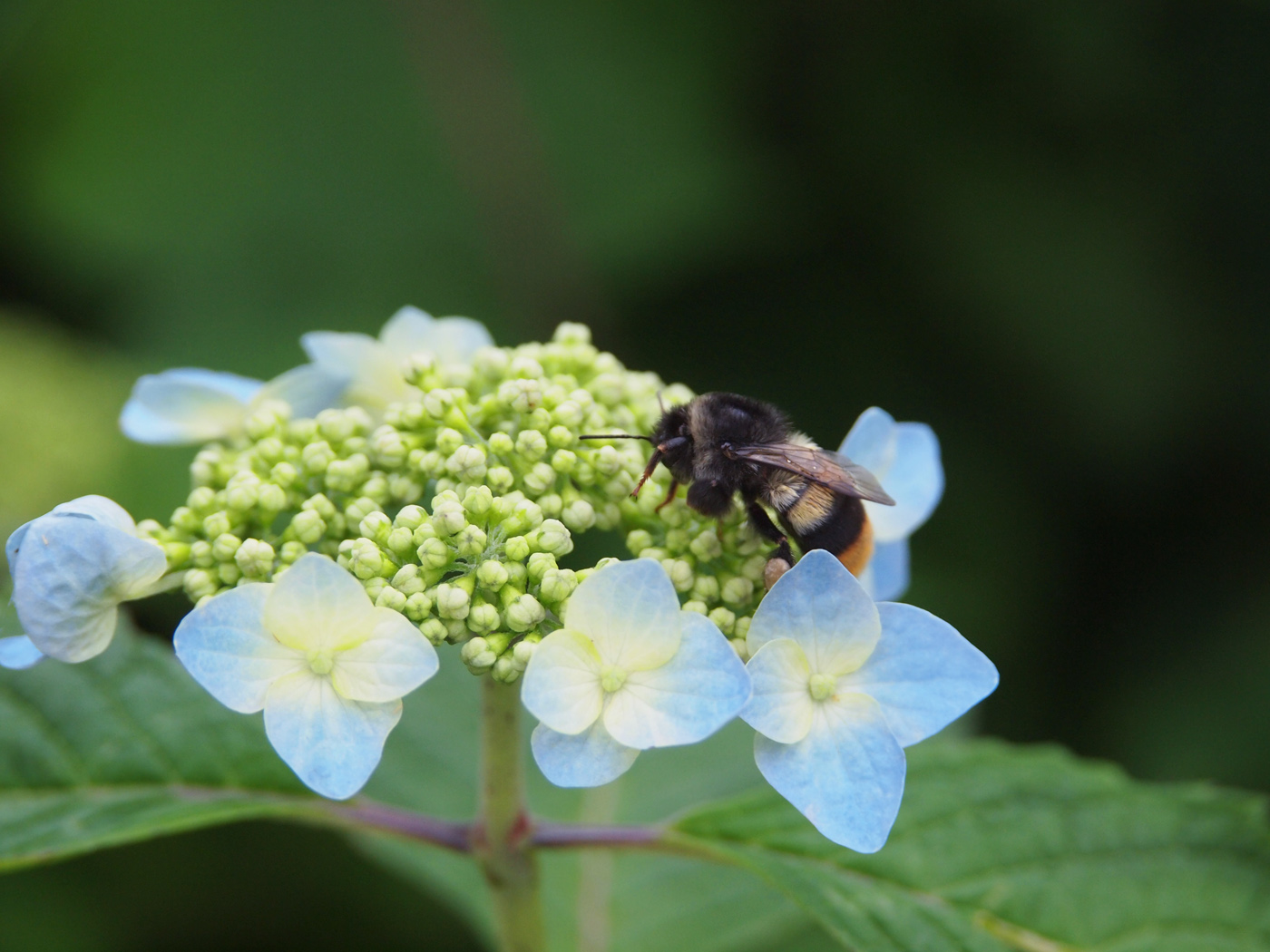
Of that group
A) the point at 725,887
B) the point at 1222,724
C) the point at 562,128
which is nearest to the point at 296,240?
the point at 562,128

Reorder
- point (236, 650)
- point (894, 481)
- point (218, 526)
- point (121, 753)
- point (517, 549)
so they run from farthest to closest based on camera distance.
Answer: point (894, 481), point (121, 753), point (218, 526), point (517, 549), point (236, 650)

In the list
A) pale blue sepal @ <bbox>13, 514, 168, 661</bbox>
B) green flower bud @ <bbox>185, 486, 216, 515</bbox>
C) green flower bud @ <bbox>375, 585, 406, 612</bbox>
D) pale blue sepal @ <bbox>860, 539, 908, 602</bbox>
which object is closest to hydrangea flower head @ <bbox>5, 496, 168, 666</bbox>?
pale blue sepal @ <bbox>13, 514, 168, 661</bbox>

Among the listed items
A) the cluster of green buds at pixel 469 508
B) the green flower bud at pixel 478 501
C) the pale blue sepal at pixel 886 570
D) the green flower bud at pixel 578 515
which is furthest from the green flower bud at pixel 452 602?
the pale blue sepal at pixel 886 570

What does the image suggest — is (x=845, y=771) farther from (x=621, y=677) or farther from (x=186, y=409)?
(x=186, y=409)

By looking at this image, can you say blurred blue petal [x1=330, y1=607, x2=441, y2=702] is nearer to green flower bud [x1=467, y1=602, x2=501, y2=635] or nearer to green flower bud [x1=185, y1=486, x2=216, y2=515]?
green flower bud [x1=467, y1=602, x2=501, y2=635]

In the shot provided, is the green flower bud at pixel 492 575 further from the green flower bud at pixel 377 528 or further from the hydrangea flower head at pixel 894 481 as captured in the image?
the hydrangea flower head at pixel 894 481

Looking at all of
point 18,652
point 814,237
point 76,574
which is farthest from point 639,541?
point 814,237
